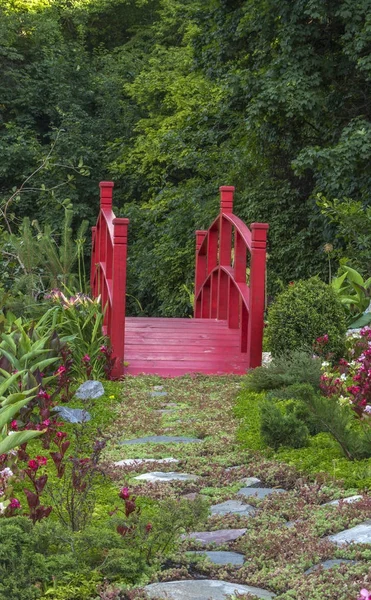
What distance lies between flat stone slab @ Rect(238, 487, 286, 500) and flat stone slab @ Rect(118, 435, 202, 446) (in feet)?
2.90

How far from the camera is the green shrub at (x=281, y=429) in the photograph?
14.3 feet

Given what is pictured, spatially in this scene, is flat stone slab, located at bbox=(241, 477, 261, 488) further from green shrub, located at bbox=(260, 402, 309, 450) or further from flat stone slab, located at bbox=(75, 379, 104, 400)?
flat stone slab, located at bbox=(75, 379, 104, 400)

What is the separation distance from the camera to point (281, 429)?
14.3 ft

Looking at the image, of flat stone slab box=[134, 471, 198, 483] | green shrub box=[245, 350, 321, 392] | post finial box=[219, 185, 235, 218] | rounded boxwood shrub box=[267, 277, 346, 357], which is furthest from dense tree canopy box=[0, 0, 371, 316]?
flat stone slab box=[134, 471, 198, 483]

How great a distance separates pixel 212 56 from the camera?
51.4 feet

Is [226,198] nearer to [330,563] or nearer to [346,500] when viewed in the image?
[346,500]

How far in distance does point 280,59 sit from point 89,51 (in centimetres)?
1316

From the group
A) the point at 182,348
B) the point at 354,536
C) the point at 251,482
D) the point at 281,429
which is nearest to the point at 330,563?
the point at 354,536

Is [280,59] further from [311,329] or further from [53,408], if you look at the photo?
[53,408]

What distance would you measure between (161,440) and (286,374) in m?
1.11

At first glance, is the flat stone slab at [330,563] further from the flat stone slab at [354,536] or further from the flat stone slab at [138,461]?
the flat stone slab at [138,461]

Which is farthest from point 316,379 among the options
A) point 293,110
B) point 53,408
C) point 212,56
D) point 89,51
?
point 89,51

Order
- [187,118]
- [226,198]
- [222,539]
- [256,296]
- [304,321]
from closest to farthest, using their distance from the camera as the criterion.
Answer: [222,539], [304,321], [256,296], [226,198], [187,118]

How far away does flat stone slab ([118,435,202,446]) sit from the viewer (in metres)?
4.73
